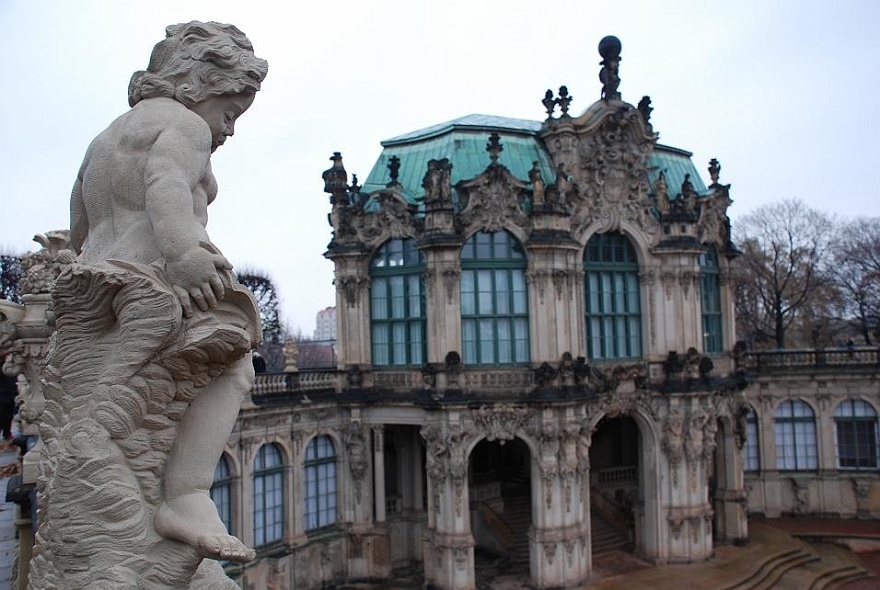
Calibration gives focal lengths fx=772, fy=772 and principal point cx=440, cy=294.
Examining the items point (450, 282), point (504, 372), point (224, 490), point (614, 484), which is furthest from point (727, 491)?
point (224, 490)

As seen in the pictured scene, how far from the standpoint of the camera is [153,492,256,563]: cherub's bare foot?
368cm

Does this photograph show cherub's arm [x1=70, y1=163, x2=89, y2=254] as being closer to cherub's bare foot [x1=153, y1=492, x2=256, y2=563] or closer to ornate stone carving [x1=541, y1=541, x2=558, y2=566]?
cherub's bare foot [x1=153, y1=492, x2=256, y2=563]

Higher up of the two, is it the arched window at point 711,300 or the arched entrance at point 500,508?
the arched window at point 711,300

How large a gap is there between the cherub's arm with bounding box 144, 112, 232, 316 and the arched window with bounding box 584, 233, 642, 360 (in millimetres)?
22804

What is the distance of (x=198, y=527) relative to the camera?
379 centimetres

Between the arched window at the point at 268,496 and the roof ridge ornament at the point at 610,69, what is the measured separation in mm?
16122

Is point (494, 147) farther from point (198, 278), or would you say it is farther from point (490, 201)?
point (198, 278)

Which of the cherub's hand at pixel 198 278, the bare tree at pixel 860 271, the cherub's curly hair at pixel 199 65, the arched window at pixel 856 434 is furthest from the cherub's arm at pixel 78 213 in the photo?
the bare tree at pixel 860 271

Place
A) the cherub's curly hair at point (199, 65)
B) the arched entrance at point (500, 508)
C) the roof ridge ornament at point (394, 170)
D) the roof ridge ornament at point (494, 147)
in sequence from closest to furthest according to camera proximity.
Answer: the cherub's curly hair at point (199, 65) → the roof ridge ornament at point (494, 147) → the roof ridge ornament at point (394, 170) → the arched entrance at point (500, 508)

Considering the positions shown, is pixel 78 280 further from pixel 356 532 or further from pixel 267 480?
pixel 356 532

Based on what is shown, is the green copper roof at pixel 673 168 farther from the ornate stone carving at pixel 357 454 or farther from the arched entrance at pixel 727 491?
the ornate stone carving at pixel 357 454

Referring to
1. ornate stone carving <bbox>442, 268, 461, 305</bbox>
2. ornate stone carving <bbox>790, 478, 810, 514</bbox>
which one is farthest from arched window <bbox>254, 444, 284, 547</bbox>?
ornate stone carving <bbox>790, 478, 810, 514</bbox>

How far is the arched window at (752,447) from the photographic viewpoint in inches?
1304

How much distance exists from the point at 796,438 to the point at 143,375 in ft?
111
